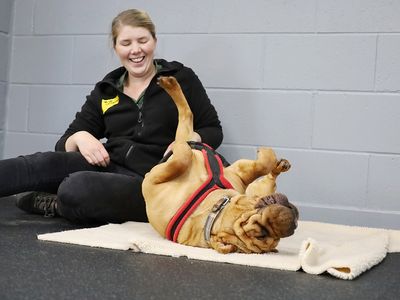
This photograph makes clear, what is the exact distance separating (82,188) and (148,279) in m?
0.64

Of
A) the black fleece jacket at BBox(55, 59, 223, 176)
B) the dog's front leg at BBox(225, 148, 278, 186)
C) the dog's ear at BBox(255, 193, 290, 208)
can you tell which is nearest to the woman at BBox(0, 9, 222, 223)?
the black fleece jacket at BBox(55, 59, 223, 176)

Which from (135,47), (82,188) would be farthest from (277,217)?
(135,47)

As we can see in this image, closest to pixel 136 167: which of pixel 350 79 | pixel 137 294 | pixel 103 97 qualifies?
pixel 103 97

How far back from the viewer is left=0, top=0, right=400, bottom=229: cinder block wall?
190 centimetres

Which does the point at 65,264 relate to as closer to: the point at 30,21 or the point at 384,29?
the point at 384,29

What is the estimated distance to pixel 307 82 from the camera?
6.48 ft

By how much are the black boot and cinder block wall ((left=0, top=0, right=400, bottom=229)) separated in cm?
62

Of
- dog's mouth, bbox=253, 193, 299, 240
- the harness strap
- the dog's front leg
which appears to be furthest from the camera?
the dog's front leg

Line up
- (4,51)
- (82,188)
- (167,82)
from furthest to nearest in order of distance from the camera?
(4,51)
(82,188)
(167,82)

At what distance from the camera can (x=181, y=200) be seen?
133 cm

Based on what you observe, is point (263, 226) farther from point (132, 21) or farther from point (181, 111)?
point (132, 21)

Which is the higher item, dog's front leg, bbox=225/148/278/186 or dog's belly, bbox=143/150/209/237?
dog's front leg, bbox=225/148/278/186

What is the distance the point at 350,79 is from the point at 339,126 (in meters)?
0.16

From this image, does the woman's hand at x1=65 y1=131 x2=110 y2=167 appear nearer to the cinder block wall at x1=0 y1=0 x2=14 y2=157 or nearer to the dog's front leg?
the dog's front leg
